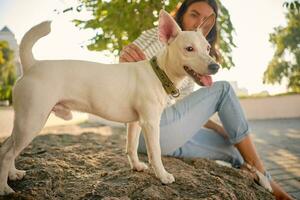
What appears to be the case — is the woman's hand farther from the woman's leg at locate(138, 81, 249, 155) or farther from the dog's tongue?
the dog's tongue

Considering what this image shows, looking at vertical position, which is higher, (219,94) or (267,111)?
(219,94)

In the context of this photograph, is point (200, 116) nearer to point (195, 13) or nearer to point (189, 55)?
point (189, 55)

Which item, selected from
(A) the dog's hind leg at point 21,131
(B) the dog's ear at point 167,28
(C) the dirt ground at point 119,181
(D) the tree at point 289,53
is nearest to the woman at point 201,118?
(C) the dirt ground at point 119,181

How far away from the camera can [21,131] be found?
1798 mm

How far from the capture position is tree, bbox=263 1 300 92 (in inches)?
877

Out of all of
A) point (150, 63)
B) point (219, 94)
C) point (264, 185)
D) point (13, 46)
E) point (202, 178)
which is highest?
point (150, 63)

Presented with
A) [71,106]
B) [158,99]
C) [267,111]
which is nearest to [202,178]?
[158,99]

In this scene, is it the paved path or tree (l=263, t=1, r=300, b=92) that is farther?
tree (l=263, t=1, r=300, b=92)

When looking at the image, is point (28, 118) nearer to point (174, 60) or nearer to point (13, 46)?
point (174, 60)

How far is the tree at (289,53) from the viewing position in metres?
22.3

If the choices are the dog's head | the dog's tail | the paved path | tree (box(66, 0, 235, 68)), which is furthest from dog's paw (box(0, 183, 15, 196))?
tree (box(66, 0, 235, 68))

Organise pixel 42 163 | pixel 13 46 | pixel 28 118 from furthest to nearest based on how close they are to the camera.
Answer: pixel 13 46, pixel 42 163, pixel 28 118

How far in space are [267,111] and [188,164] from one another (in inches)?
479

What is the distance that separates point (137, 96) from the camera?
6.93ft
